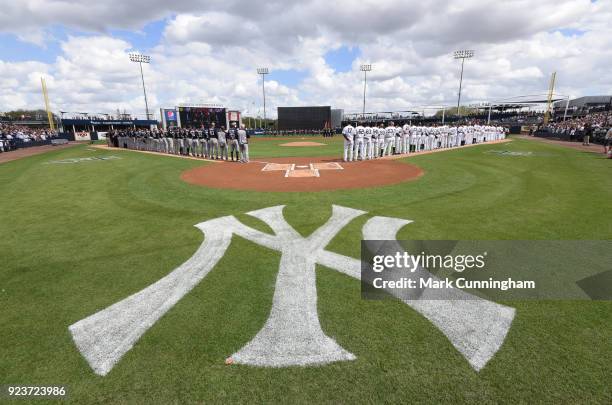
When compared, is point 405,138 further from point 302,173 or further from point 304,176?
point 304,176

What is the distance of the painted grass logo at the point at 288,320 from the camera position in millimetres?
3604

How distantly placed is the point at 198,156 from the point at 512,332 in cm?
2456

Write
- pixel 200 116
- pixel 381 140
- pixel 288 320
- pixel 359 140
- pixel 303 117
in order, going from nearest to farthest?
pixel 288 320
pixel 359 140
pixel 381 140
pixel 200 116
pixel 303 117

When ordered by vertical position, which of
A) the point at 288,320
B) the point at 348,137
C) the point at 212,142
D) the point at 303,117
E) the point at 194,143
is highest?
the point at 303,117

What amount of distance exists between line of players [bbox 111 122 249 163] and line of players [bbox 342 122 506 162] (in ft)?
22.7

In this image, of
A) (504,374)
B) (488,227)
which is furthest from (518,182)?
(504,374)

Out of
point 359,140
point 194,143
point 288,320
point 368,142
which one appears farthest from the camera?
point 194,143

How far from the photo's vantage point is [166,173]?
54.3 feet

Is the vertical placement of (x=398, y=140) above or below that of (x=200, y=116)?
below

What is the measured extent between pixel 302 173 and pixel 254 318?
37.6 feet

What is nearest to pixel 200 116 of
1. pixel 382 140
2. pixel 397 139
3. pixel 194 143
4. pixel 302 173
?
pixel 194 143

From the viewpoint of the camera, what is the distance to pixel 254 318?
14.0ft

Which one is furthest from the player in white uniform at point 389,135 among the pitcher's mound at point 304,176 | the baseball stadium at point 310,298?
the baseball stadium at point 310,298

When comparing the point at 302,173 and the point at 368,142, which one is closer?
the point at 302,173
